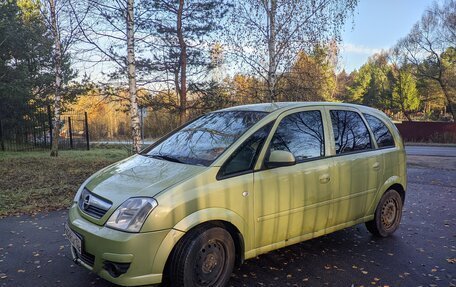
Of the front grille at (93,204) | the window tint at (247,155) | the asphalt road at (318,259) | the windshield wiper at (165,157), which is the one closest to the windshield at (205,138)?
the windshield wiper at (165,157)

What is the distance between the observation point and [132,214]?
3053 millimetres

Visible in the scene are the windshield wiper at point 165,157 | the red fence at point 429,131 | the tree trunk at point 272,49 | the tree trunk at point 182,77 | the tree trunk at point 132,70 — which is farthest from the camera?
the red fence at point 429,131

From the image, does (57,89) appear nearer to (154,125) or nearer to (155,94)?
(155,94)

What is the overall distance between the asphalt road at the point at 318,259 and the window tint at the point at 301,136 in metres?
1.19

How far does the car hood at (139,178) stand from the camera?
10.5 feet

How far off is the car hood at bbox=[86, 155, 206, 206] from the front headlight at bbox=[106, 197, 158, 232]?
0.06m

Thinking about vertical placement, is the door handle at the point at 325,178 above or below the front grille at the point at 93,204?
above

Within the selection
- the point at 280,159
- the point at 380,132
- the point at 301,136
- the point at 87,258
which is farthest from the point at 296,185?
the point at 87,258

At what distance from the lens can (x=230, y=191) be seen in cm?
340

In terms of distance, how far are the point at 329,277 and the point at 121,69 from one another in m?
10.9

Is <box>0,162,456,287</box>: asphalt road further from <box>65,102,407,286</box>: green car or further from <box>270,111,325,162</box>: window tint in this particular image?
<box>270,111,325,162</box>: window tint

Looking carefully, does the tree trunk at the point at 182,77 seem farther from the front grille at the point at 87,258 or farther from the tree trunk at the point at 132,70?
the front grille at the point at 87,258

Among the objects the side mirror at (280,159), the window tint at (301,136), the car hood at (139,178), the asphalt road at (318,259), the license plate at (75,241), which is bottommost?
the asphalt road at (318,259)

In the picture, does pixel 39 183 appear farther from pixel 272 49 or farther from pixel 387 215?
pixel 272 49
